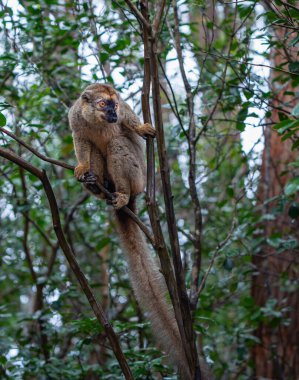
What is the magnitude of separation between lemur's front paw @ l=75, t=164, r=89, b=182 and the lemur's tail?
0.54 m

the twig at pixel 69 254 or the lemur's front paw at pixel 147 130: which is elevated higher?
the lemur's front paw at pixel 147 130

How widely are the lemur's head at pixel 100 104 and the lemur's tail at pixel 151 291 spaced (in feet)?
3.33

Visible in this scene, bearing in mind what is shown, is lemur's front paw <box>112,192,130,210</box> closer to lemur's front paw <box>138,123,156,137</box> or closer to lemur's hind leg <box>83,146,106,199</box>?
lemur's hind leg <box>83,146,106,199</box>

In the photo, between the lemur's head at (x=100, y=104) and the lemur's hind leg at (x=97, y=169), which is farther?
the lemur's hind leg at (x=97, y=169)


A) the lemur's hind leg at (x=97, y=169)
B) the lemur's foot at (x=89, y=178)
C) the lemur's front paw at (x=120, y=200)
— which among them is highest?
the lemur's hind leg at (x=97, y=169)

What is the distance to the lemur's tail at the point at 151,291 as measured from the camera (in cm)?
445

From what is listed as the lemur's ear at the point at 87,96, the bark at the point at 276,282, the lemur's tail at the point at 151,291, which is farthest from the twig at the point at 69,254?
the bark at the point at 276,282

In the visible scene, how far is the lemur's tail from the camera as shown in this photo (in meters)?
4.45

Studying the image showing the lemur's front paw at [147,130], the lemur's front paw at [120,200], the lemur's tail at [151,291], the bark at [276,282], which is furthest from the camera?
the bark at [276,282]

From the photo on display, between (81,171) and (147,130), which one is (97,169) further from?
(147,130)

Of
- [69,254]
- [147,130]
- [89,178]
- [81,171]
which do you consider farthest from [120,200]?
[69,254]

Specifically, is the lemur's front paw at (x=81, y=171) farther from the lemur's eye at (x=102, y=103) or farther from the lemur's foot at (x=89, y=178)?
the lemur's eye at (x=102, y=103)

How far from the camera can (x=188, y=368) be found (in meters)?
4.14

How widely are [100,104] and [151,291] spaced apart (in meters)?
2.07
